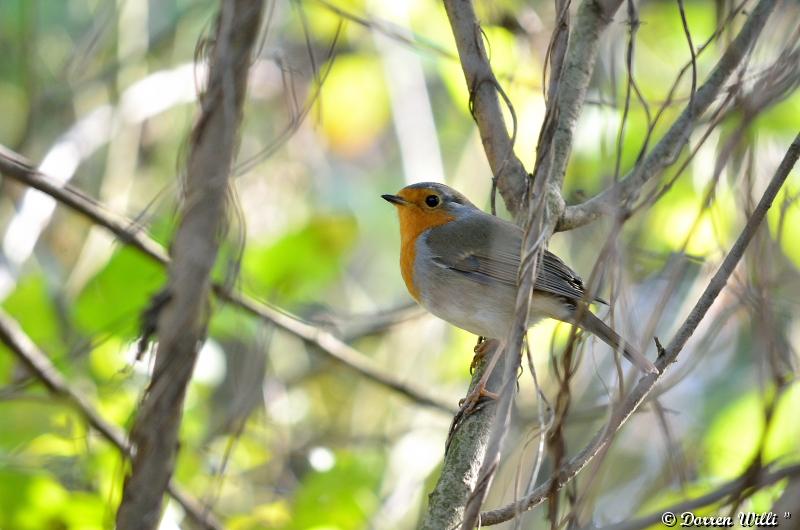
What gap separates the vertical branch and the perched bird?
5.48ft

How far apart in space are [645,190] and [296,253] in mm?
1644

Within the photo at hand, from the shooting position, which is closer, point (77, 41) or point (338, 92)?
point (77, 41)

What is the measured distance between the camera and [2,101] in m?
6.22

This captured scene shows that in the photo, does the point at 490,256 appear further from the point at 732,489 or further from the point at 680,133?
the point at 732,489

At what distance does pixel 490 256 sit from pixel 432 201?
22.6 inches

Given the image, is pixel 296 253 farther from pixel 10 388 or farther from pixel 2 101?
pixel 2 101

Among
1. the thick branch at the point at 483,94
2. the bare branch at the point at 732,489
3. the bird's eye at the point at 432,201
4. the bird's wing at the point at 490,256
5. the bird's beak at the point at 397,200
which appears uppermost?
the bird's beak at the point at 397,200

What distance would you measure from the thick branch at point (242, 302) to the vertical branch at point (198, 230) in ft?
1.40

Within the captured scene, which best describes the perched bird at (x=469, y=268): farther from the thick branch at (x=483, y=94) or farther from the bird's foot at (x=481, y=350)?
the thick branch at (x=483, y=94)

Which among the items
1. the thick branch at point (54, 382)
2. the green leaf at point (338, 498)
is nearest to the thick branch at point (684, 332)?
the green leaf at point (338, 498)

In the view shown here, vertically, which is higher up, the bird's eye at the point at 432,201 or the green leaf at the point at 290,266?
A: the bird's eye at the point at 432,201

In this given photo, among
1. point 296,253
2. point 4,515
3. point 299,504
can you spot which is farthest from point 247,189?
point 4,515

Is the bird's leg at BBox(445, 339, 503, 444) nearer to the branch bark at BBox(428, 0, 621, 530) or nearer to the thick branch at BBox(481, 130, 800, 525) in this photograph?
the branch bark at BBox(428, 0, 621, 530)

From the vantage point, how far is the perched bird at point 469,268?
360 cm
